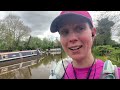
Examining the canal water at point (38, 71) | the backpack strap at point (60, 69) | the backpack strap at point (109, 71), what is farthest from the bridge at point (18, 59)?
the backpack strap at point (109, 71)

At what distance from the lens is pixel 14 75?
45.8 inches

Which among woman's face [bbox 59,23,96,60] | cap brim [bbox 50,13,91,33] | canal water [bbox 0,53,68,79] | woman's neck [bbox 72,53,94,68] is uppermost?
cap brim [bbox 50,13,91,33]

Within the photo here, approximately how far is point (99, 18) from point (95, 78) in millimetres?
402

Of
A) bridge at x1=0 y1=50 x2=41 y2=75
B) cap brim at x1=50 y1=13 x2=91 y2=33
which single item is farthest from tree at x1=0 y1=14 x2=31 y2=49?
cap brim at x1=50 y1=13 x2=91 y2=33

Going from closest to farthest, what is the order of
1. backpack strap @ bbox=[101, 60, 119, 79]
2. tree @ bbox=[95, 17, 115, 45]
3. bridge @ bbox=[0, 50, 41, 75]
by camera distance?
backpack strap @ bbox=[101, 60, 119, 79], tree @ bbox=[95, 17, 115, 45], bridge @ bbox=[0, 50, 41, 75]

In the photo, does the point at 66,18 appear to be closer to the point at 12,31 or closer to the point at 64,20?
the point at 64,20

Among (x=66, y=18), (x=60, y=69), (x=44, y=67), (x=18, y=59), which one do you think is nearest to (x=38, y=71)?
(x=44, y=67)

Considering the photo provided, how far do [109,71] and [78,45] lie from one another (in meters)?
0.18

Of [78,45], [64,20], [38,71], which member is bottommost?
[38,71]

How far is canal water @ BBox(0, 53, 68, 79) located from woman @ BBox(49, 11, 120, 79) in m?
0.24

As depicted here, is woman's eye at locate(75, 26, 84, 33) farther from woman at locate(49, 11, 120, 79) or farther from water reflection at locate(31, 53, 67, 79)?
water reflection at locate(31, 53, 67, 79)

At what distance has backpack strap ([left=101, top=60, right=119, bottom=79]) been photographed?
0.74 m

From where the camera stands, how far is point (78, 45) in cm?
82
